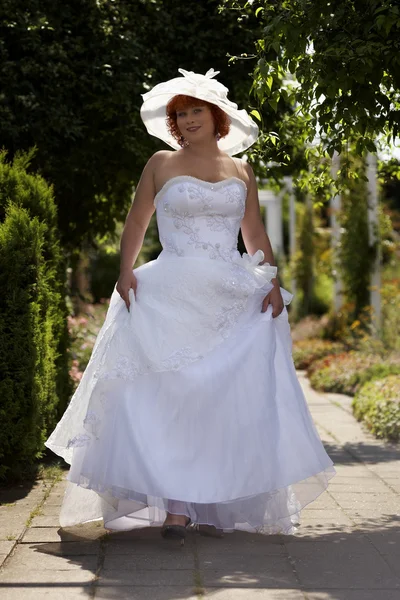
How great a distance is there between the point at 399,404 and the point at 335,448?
928 mm

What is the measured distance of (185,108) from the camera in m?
4.99

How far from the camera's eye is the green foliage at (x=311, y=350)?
1473 cm

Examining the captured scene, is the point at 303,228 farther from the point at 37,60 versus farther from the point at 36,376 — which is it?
the point at 36,376

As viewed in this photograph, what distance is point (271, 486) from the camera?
4559 mm

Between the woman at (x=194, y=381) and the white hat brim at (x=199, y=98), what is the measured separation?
1 cm

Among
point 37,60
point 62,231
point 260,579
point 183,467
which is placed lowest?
point 260,579

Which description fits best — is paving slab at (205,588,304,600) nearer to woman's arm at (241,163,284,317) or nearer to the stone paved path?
the stone paved path

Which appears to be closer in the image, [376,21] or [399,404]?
[376,21]

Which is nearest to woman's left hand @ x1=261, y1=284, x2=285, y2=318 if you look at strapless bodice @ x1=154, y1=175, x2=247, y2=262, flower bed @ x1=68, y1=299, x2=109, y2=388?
strapless bodice @ x1=154, y1=175, x2=247, y2=262

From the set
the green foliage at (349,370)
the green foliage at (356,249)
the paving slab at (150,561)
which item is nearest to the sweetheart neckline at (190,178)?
the paving slab at (150,561)

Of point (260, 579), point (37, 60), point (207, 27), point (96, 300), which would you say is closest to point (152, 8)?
point (207, 27)

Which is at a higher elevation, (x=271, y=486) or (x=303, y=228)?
(x=303, y=228)

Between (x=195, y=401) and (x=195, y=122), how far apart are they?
1.31 meters

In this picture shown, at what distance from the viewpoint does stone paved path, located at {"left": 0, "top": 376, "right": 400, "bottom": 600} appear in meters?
3.81
